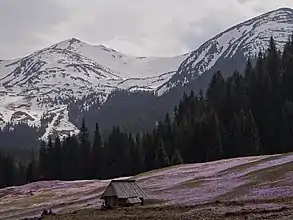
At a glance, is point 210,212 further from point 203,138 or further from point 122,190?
point 203,138

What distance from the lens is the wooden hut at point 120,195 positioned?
63.9 meters

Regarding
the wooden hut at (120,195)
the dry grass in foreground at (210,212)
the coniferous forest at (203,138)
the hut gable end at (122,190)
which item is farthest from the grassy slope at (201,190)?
the coniferous forest at (203,138)

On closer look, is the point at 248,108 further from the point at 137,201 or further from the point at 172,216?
the point at 172,216

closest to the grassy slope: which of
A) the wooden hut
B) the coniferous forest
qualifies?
the wooden hut

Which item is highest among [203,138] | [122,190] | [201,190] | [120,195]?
[203,138]

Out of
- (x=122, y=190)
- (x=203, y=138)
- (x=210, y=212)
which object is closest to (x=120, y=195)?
(x=122, y=190)

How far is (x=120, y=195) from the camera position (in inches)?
2515

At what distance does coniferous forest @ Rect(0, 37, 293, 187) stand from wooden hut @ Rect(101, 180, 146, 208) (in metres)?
65.6

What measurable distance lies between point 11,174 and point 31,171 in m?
9.09

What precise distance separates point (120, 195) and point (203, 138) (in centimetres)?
7447

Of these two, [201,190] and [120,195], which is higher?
[120,195]

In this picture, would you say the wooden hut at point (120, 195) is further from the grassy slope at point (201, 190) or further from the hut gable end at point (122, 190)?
the grassy slope at point (201, 190)

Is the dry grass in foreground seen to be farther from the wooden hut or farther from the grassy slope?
the wooden hut

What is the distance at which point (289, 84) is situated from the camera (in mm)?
149750
